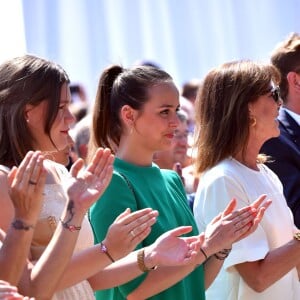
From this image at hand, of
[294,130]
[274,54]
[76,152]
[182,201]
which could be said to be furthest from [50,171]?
[76,152]

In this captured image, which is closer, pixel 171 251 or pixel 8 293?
pixel 8 293

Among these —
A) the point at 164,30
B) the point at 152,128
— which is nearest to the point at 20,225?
the point at 152,128

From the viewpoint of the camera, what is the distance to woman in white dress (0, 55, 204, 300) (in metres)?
2.45

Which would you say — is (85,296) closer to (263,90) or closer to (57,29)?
(263,90)

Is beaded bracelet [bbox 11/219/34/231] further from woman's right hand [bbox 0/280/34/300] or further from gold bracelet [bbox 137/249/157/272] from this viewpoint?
gold bracelet [bbox 137/249/157/272]

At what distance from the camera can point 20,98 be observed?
9.35 ft

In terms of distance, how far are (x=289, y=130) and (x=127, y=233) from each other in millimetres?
1489

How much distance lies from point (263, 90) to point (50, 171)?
104 cm

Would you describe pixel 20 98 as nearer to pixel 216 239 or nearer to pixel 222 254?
pixel 216 239

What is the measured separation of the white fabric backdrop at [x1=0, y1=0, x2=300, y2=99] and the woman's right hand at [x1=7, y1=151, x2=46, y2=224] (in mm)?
2146

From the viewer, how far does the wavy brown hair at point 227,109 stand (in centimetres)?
354

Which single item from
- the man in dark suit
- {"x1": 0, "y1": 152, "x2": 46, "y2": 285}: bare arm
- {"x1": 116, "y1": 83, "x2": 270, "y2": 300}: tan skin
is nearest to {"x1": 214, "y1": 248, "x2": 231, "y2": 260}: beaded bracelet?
{"x1": 116, "y1": 83, "x2": 270, "y2": 300}: tan skin


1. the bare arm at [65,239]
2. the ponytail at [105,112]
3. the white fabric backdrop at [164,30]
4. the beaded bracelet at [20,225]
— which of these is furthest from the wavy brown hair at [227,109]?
the beaded bracelet at [20,225]

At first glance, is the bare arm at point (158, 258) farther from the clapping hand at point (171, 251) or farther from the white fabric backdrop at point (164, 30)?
the white fabric backdrop at point (164, 30)
